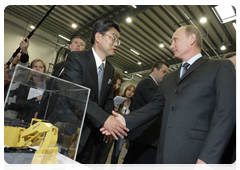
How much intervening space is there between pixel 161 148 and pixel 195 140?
0.95 feet

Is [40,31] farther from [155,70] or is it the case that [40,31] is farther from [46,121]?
[46,121]

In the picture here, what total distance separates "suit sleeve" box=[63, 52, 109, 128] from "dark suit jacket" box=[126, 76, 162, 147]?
94 cm

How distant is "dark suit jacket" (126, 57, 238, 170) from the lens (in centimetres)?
107

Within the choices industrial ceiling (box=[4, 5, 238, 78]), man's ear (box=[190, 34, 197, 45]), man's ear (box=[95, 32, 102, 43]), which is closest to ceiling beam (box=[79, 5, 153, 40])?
industrial ceiling (box=[4, 5, 238, 78])

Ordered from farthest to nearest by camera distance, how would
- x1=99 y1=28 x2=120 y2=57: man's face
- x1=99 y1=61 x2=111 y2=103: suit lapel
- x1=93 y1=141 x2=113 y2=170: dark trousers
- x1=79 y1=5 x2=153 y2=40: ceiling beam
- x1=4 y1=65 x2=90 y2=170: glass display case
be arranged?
x1=79 y1=5 x2=153 y2=40: ceiling beam
x1=93 y1=141 x2=113 y2=170: dark trousers
x1=99 y1=28 x2=120 y2=57: man's face
x1=99 y1=61 x2=111 y2=103: suit lapel
x1=4 y1=65 x2=90 y2=170: glass display case

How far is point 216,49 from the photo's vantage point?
8164 mm

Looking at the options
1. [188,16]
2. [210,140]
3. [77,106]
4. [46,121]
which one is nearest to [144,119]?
[210,140]

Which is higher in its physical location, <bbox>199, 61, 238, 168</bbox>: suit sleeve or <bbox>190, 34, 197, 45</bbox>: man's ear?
<bbox>190, 34, 197, 45</bbox>: man's ear

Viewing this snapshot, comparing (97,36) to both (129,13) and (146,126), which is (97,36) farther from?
(129,13)

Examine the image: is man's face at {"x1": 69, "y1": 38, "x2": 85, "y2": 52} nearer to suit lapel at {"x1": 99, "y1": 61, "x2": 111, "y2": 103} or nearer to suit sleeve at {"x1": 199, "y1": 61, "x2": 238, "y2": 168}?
suit lapel at {"x1": 99, "y1": 61, "x2": 111, "y2": 103}

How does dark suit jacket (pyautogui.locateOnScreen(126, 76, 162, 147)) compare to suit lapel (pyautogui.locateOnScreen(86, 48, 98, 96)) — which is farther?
dark suit jacket (pyautogui.locateOnScreen(126, 76, 162, 147))

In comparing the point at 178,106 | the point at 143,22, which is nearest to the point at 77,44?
the point at 178,106

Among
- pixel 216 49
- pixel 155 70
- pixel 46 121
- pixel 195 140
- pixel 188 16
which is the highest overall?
pixel 188 16

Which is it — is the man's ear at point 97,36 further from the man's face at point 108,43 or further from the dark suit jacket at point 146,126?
the dark suit jacket at point 146,126
